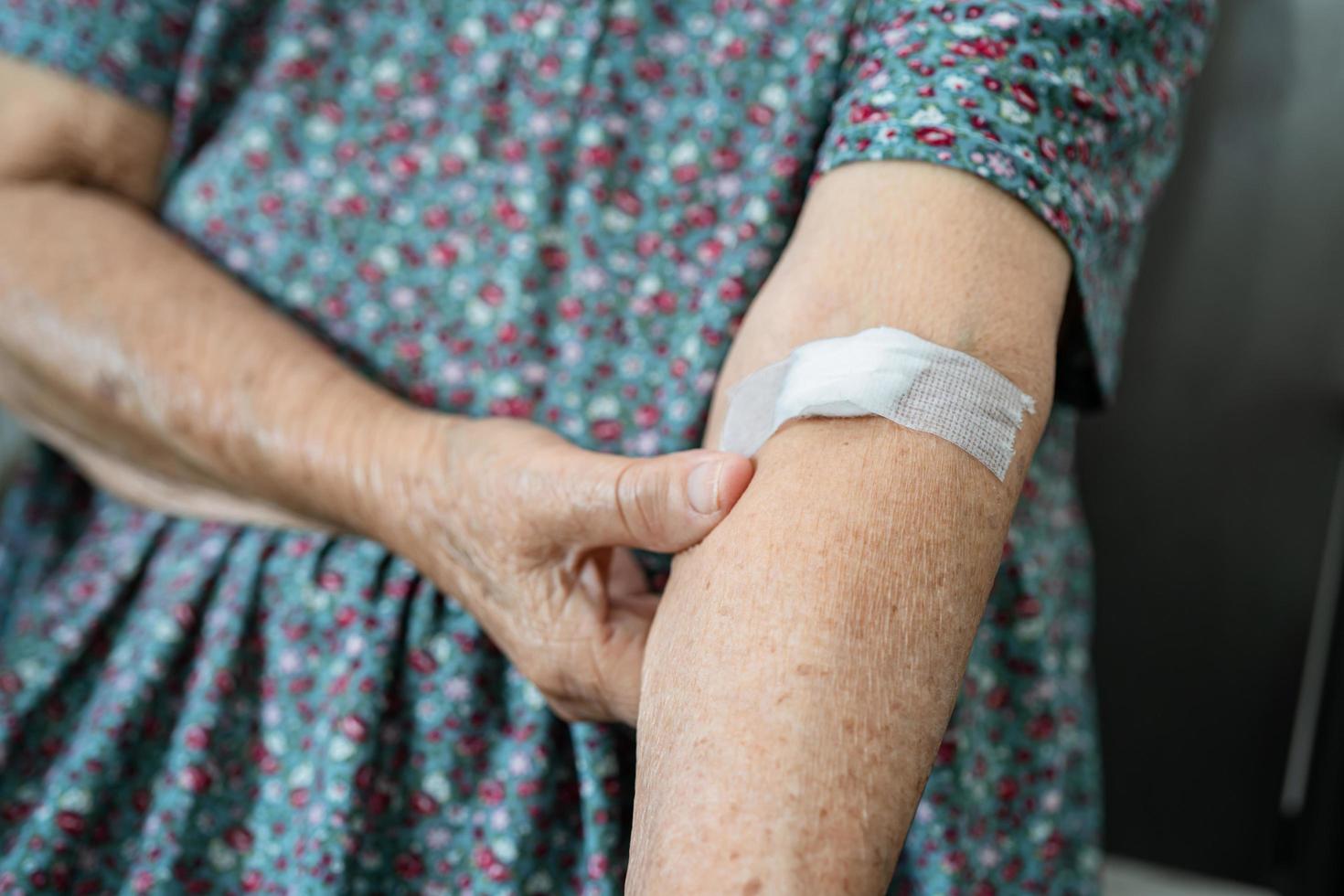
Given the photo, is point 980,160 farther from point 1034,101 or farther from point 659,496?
point 659,496

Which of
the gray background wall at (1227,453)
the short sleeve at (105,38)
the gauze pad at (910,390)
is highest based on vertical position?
the short sleeve at (105,38)

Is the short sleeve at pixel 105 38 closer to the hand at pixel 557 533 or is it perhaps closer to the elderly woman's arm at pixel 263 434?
the elderly woman's arm at pixel 263 434

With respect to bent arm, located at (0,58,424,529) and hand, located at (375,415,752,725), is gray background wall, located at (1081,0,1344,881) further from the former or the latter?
bent arm, located at (0,58,424,529)

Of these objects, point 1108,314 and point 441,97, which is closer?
point 1108,314

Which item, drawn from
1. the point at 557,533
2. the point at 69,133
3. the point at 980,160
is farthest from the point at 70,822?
the point at 980,160

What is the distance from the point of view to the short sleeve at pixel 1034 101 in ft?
2.06

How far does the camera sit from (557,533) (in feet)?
2.16

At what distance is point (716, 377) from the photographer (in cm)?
74

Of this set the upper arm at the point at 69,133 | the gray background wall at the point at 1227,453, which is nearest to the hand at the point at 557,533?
the upper arm at the point at 69,133

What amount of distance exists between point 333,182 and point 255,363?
0.19 metres

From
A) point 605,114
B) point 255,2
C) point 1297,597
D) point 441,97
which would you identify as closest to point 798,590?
point 605,114

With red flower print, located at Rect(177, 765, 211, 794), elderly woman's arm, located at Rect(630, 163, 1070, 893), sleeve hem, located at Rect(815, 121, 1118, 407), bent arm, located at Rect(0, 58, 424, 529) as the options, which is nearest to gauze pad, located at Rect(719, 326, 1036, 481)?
elderly woman's arm, located at Rect(630, 163, 1070, 893)

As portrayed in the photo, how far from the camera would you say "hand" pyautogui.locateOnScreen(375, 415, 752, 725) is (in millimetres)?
598

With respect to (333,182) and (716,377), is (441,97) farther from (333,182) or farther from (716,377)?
(716,377)
